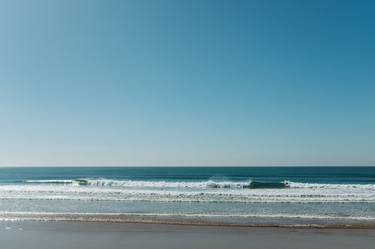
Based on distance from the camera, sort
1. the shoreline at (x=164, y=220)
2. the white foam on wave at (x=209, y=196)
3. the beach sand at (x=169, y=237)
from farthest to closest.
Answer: the white foam on wave at (x=209, y=196)
the shoreline at (x=164, y=220)
the beach sand at (x=169, y=237)

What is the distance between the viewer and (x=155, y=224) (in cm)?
1627

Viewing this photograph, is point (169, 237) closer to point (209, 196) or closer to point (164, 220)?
point (164, 220)

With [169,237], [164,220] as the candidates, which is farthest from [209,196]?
[169,237]

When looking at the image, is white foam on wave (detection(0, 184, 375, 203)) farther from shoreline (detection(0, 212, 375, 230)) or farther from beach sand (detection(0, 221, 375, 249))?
beach sand (detection(0, 221, 375, 249))

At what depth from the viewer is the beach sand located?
12.5m

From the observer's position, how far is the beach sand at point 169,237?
41.1 feet

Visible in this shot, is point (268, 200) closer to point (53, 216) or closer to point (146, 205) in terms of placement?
point (146, 205)

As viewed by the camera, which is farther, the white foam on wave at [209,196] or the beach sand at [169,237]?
the white foam on wave at [209,196]

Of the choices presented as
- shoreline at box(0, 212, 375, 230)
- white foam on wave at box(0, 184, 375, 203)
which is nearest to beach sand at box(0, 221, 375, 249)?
shoreline at box(0, 212, 375, 230)

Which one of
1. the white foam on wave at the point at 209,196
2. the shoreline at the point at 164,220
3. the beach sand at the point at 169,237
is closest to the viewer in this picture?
the beach sand at the point at 169,237

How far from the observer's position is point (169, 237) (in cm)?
1370

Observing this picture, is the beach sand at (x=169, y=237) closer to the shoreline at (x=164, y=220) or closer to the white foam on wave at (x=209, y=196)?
the shoreline at (x=164, y=220)

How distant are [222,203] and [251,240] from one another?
11128 millimetres

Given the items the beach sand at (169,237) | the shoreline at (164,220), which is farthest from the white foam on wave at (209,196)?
the beach sand at (169,237)
